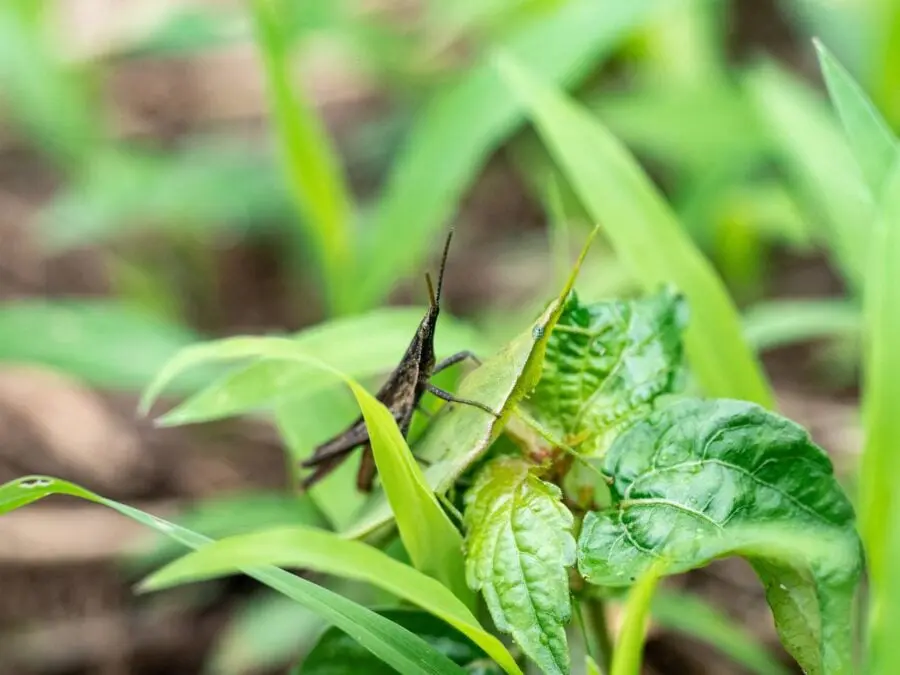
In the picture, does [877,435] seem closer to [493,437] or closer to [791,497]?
[791,497]

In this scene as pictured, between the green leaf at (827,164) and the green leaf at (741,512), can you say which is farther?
the green leaf at (827,164)

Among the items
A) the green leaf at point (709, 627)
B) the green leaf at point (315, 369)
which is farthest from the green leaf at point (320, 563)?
the green leaf at point (709, 627)

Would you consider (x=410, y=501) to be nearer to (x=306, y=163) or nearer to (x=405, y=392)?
(x=405, y=392)

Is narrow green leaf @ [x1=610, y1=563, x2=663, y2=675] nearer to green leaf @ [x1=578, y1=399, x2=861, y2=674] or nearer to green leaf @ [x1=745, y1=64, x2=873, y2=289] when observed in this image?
green leaf @ [x1=578, y1=399, x2=861, y2=674]

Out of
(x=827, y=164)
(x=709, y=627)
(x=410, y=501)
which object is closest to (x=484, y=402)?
(x=410, y=501)

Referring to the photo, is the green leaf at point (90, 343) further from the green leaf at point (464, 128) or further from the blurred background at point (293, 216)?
the green leaf at point (464, 128)

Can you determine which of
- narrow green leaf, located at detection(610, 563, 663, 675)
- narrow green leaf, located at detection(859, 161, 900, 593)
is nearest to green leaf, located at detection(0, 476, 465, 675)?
narrow green leaf, located at detection(610, 563, 663, 675)
